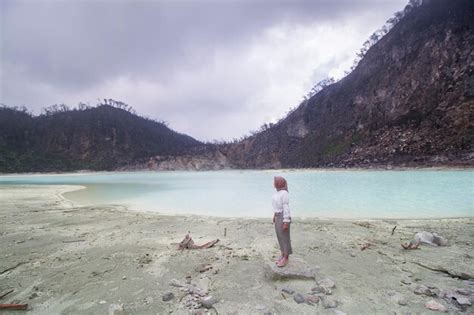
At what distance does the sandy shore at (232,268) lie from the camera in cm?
369

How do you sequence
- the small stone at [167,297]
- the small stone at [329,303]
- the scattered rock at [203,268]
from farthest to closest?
the scattered rock at [203,268] < the small stone at [167,297] < the small stone at [329,303]

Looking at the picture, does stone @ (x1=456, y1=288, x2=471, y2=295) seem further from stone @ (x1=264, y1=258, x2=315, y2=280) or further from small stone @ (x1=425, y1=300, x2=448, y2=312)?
stone @ (x1=264, y1=258, x2=315, y2=280)

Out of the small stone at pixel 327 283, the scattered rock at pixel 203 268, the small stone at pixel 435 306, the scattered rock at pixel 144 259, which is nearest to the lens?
the small stone at pixel 435 306

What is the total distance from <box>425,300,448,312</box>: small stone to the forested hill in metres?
97.7

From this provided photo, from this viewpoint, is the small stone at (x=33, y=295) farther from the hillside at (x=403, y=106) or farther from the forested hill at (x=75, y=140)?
the forested hill at (x=75, y=140)

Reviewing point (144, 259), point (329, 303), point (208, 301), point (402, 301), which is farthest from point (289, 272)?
point (144, 259)

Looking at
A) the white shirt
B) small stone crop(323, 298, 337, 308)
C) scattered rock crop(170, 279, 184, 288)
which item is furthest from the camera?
the white shirt

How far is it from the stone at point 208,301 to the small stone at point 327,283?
1.67 metres

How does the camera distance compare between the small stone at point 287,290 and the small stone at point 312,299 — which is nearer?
the small stone at point 312,299

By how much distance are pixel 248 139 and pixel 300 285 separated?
9343 centimetres

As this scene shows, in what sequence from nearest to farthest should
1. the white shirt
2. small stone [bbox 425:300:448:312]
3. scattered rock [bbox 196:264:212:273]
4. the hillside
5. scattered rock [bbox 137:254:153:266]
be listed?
small stone [bbox 425:300:448:312] → the white shirt → scattered rock [bbox 196:264:212:273] → scattered rock [bbox 137:254:153:266] → the hillside

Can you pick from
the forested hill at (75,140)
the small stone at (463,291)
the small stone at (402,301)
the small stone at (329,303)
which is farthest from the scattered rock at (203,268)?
the forested hill at (75,140)

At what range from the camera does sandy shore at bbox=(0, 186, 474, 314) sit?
369cm

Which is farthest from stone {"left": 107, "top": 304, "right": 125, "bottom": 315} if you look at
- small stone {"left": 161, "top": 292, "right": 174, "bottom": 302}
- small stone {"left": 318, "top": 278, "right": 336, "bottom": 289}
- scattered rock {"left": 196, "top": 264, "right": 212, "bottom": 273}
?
small stone {"left": 318, "top": 278, "right": 336, "bottom": 289}
